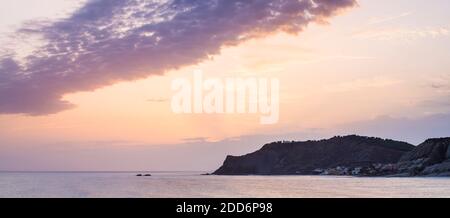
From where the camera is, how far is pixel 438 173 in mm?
196375
